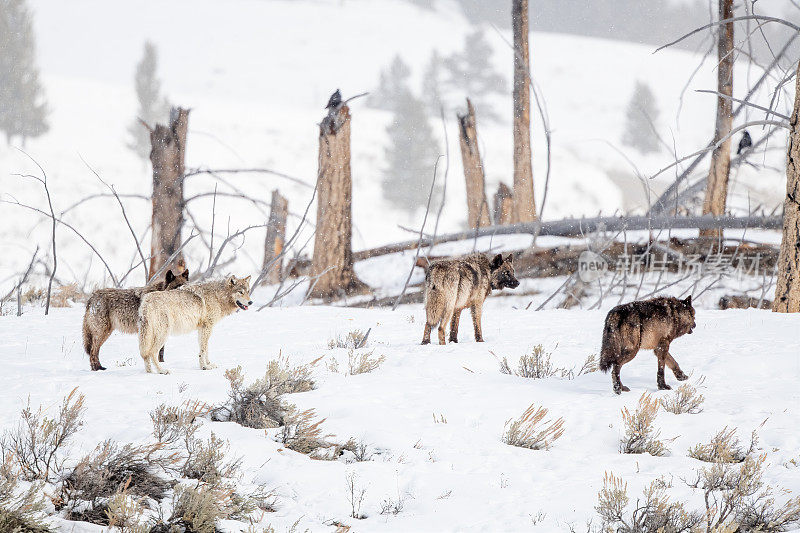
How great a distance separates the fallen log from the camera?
1377cm

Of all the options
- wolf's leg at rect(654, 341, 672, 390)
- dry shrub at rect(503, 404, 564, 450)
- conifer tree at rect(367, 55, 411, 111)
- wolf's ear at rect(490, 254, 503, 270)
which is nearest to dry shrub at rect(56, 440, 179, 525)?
dry shrub at rect(503, 404, 564, 450)

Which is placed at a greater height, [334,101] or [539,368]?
[334,101]

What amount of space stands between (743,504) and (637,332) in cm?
220

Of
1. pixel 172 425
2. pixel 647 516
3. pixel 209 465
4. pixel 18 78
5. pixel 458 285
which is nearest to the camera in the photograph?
pixel 647 516

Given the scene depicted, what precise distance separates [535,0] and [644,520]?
11402 cm

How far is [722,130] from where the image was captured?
46.5ft

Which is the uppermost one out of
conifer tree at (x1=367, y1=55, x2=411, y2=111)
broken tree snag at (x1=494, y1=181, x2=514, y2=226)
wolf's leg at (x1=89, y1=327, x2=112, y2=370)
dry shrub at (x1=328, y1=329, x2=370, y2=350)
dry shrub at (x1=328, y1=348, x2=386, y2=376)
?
conifer tree at (x1=367, y1=55, x2=411, y2=111)

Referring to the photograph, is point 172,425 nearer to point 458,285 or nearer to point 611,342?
→ point 611,342

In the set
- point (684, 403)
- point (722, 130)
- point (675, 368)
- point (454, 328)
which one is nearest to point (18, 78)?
point (722, 130)

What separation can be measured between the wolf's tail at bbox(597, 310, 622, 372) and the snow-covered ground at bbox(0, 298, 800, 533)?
0.91 ft

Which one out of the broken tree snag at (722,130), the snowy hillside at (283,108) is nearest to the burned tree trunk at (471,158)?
the snowy hillside at (283,108)

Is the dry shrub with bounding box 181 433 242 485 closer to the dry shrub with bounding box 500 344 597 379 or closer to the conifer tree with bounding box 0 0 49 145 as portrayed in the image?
the dry shrub with bounding box 500 344 597 379

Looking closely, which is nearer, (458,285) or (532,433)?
(532,433)

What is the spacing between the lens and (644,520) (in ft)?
11.0
